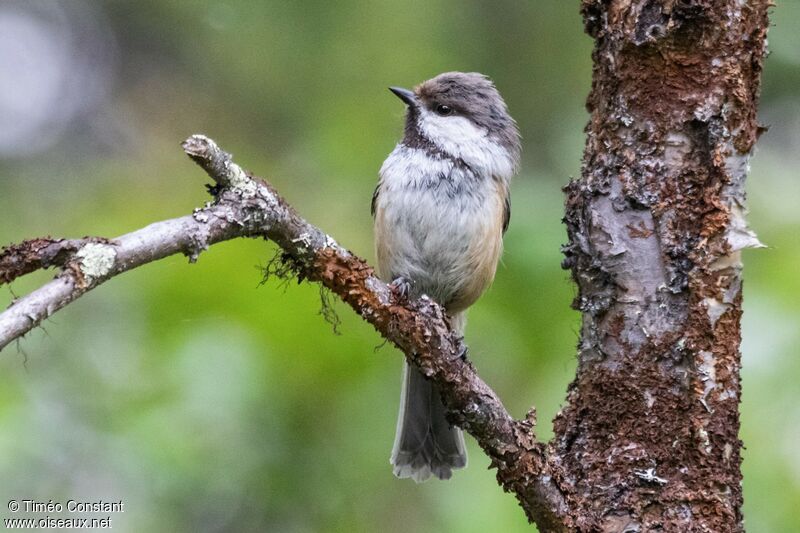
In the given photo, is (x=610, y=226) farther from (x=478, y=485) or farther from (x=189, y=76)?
(x=189, y=76)

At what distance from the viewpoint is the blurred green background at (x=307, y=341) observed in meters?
3.69

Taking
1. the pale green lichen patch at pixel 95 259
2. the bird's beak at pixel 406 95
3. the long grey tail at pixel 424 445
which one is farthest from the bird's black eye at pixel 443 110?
the pale green lichen patch at pixel 95 259

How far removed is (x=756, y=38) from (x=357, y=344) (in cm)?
201

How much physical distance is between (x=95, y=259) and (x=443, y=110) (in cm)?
265

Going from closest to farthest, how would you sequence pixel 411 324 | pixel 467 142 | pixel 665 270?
pixel 411 324, pixel 665 270, pixel 467 142

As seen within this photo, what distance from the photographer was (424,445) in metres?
3.96

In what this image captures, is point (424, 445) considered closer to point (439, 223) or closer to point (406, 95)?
point (439, 223)

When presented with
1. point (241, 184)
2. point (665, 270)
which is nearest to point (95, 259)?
point (241, 184)

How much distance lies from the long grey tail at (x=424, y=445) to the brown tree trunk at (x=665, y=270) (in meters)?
1.19

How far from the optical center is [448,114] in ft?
14.3

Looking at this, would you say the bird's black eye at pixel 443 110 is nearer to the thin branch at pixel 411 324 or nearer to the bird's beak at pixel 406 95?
the bird's beak at pixel 406 95

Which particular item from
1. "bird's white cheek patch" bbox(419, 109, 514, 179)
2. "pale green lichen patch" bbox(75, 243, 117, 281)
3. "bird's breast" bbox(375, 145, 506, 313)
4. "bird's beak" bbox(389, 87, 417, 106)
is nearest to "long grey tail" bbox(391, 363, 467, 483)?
"bird's breast" bbox(375, 145, 506, 313)

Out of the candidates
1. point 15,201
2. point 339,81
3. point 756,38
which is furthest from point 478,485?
point 15,201

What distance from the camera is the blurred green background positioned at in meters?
3.69
